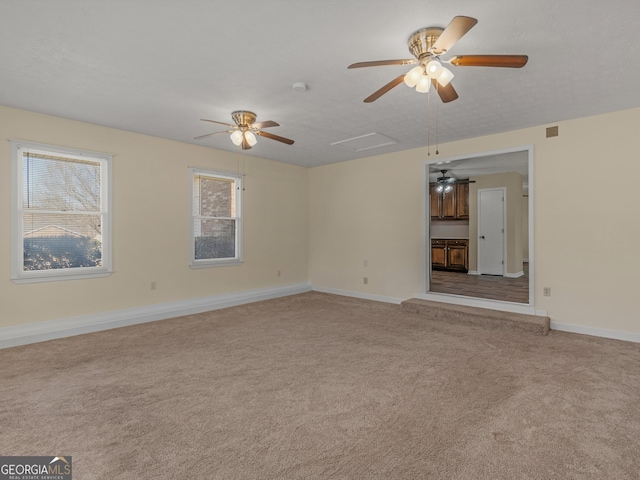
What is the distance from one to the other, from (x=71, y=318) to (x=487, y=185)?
8404 millimetres

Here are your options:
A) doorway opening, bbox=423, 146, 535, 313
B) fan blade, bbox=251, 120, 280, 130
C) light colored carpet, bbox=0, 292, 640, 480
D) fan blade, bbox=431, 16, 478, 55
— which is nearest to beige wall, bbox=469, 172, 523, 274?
doorway opening, bbox=423, 146, 535, 313

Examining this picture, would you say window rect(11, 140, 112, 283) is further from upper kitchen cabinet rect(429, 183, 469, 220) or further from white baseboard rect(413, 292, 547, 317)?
upper kitchen cabinet rect(429, 183, 469, 220)

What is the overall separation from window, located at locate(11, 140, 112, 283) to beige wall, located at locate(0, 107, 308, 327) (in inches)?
3.8

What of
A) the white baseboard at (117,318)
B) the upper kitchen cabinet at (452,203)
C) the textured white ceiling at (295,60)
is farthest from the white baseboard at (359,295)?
the upper kitchen cabinet at (452,203)

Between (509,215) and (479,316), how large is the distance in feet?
14.2

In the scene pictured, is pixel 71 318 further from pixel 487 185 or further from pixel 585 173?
pixel 487 185

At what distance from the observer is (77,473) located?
1.64 meters

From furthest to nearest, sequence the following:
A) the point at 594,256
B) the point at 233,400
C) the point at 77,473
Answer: the point at 594,256 < the point at 233,400 < the point at 77,473

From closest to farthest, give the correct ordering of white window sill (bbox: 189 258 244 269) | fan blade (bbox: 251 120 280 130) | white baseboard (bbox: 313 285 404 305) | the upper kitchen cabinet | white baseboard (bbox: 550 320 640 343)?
fan blade (bbox: 251 120 280 130), white baseboard (bbox: 550 320 640 343), white window sill (bbox: 189 258 244 269), white baseboard (bbox: 313 285 404 305), the upper kitchen cabinet

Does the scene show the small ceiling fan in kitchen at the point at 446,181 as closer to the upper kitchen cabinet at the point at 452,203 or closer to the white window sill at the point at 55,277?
the upper kitchen cabinet at the point at 452,203

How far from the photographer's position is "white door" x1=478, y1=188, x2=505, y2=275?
7.74 metres

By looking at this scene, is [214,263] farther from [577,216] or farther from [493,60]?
[577,216]

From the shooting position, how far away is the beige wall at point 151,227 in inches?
146

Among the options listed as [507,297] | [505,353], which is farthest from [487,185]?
[505,353]
